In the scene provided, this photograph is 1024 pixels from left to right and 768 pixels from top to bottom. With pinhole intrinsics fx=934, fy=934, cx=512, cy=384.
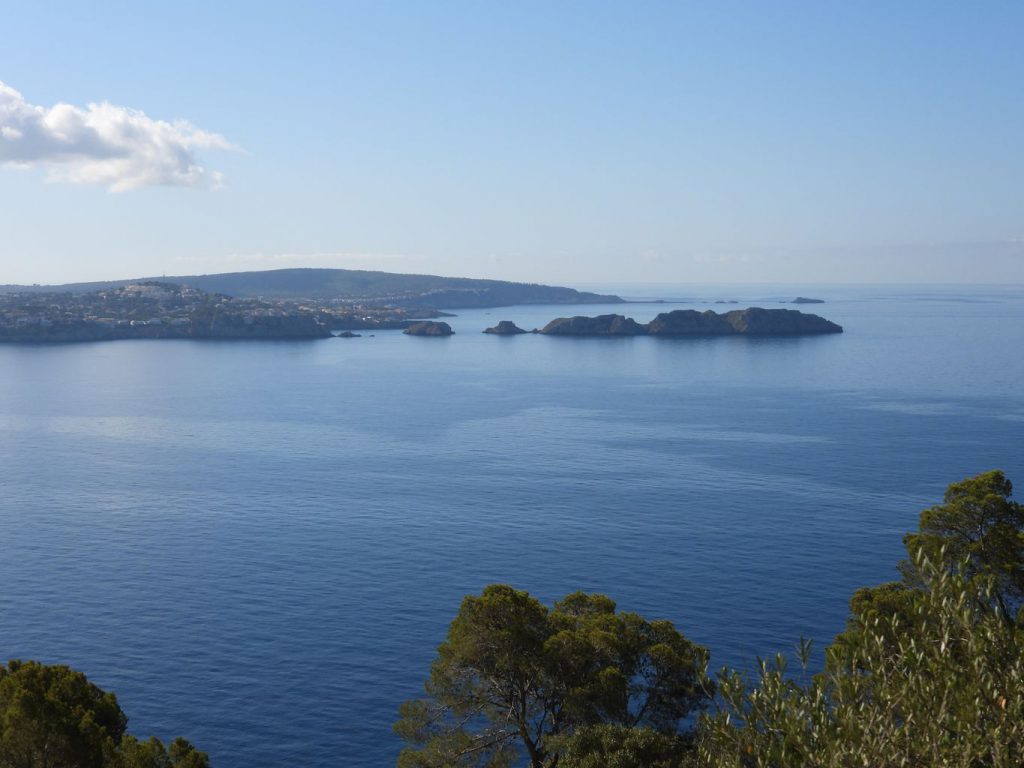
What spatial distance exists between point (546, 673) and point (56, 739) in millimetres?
14728

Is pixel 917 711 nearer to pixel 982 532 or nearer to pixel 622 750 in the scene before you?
pixel 622 750

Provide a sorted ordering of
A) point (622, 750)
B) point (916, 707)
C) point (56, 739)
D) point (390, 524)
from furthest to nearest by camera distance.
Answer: point (390, 524)
point (622, 750)
point (56, 739)
point (916, 707)

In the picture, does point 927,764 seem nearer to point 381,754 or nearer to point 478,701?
point 478,701

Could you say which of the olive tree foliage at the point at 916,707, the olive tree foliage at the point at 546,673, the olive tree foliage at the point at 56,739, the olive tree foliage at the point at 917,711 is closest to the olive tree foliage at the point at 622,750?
the olive tree foliage at the point at 546,673

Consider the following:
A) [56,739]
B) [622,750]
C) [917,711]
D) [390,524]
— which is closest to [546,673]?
[622,750]

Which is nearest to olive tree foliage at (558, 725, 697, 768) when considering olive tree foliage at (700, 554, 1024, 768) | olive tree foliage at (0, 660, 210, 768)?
olive tree foliage at (0, 660, 210, 768)

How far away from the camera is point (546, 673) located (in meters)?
31.2

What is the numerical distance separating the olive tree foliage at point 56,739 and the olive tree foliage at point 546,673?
9.45m

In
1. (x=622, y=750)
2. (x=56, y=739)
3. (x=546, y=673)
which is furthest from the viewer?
(x=546, y=673)

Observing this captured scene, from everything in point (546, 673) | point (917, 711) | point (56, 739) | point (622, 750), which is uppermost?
point (917, 711)

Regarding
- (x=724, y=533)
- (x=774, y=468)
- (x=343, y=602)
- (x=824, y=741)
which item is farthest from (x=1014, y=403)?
(x=824, y=741)

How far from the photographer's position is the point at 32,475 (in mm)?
92312

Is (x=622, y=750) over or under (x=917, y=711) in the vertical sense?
under

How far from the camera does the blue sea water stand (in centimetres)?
4725
